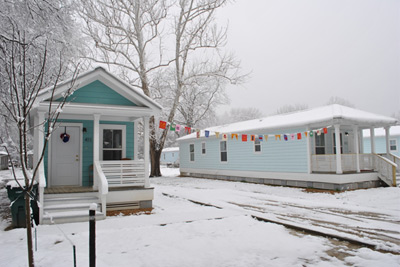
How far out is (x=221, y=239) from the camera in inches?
229

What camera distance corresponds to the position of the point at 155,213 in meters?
8.45

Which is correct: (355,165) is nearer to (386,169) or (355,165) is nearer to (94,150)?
(386,169)

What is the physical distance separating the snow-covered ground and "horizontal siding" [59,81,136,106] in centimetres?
358

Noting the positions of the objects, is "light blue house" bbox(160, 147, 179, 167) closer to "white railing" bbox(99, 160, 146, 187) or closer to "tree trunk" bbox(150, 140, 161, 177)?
"tree trunk" bbox(150, 140, 161, 177)

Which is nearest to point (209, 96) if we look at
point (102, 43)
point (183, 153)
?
point (183, 153)

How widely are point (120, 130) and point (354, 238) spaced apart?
8.13 metres

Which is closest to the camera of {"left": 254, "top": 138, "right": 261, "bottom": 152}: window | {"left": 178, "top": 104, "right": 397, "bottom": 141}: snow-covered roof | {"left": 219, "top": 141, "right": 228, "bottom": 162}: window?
{"left": 178, "top": 104, "right": 397, "bottom": 141}: snow-covered roof

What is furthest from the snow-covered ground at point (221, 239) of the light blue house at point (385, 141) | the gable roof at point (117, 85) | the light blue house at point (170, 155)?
the light blue house at point (170, 155)

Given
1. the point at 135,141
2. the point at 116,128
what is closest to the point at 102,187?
the point at 135,141

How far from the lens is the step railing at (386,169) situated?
43.6 feet

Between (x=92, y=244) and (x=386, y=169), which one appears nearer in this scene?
(x=92, y=244)

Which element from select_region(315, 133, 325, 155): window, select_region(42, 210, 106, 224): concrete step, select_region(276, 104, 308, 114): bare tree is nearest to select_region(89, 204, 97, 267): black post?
select_region(42, 210, 106, 224): concrete step

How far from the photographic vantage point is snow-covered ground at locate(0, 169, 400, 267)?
4.67 metres

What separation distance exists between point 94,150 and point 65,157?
1.74 meters
